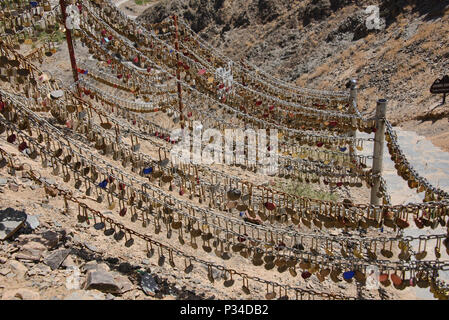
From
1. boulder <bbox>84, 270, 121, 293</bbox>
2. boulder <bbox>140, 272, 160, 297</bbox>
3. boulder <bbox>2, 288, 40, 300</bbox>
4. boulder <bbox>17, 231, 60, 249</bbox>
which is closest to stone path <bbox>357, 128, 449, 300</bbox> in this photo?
boulder <bbox>140, 272, 160, 297</bbox>

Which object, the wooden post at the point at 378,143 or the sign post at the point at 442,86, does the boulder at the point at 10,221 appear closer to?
the wooden post at the point at 378,143

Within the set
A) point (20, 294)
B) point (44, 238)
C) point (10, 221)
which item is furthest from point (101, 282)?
point (10, 221)

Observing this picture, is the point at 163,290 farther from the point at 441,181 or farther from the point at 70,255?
the point at 441,181

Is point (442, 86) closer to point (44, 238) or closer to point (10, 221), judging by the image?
point (44, 238)

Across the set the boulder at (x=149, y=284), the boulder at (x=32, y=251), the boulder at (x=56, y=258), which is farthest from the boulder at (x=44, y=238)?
the boulder at (x=149, y=284)

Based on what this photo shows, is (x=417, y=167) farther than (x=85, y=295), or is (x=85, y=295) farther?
(x=417, y=167)

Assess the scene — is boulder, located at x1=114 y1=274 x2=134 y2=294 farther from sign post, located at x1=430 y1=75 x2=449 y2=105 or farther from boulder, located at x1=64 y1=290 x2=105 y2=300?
sign post, located at x1=430 y1=75 x2=449 y2=105

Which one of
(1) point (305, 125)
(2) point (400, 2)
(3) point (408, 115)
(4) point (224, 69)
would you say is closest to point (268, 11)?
(2) point (400, 2)
